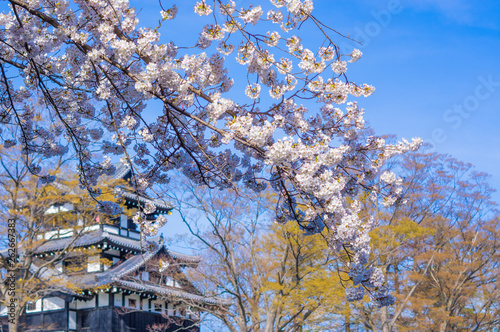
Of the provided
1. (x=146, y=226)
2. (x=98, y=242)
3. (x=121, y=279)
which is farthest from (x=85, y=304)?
(x=146, y=226)

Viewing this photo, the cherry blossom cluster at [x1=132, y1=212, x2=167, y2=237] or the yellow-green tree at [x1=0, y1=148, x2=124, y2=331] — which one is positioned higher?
the yellow-green tree at [x1=0, y1=148, x2=124, y2=331]

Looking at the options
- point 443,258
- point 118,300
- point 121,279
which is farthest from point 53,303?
point 443,258

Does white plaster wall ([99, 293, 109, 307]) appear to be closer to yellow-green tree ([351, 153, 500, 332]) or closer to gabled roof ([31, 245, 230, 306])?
gabled roof ([31, 245, 230, 306])

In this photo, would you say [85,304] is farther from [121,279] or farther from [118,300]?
[121,279]

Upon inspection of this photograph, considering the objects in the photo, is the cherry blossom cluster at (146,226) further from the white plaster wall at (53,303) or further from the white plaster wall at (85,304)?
the white plaster wall at (53,303)

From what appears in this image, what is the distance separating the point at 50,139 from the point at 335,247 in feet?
10.5

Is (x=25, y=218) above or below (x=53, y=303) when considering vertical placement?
above

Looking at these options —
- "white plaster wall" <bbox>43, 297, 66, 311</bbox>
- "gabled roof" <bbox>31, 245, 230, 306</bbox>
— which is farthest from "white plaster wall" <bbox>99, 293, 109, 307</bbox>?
"white plaster wall" <bbox>43, 297, 66, 311</bbox>

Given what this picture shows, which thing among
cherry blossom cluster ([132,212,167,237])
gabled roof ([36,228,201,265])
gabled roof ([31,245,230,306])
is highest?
gabled roof ([36,228,201,265])

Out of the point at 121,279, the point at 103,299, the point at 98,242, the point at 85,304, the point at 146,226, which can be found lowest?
the point at 146,226

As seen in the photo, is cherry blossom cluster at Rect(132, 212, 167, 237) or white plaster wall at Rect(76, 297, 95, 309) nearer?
cherry blossom cluster at Rect(132, 212, 167, 237)

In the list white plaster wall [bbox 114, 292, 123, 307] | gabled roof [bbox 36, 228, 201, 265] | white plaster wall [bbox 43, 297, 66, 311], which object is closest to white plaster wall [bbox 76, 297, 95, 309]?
white plaster wall [bbox 43, 297, 66, 311]

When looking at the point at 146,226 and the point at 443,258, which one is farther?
the point at 443,258

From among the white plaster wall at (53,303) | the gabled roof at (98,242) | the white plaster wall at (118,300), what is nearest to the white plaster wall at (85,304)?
the white plaster wall at (53,303)
